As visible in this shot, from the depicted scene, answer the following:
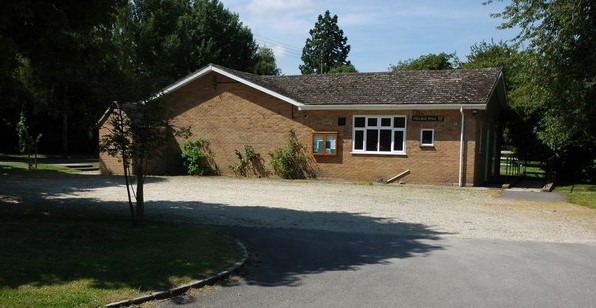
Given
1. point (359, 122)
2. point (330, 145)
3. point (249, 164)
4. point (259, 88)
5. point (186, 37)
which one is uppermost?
point (186, 37)

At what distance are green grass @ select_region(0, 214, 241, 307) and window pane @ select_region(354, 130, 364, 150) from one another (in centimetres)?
1397

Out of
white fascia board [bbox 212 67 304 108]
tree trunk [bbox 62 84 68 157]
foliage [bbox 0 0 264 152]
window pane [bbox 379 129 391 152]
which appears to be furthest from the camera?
tree trunk [bbox 62 84 68 157]

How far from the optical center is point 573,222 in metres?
12.8

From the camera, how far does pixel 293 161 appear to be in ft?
80.5

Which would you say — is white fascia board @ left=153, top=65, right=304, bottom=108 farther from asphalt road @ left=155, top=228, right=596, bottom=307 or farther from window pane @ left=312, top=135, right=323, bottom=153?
asphalt road @ left=155, top=228, right=596, bottom=307

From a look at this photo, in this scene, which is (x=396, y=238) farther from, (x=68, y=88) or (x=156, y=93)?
(x=68, y=88)

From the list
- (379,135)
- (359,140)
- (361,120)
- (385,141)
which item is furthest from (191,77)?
(385,141)

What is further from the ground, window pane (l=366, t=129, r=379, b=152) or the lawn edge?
window pane (l=366, t=129, r=379, b=152)

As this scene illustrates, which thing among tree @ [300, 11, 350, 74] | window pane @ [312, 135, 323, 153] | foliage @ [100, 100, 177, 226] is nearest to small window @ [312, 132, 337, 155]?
window pane @ [312, 135, 323, 153]

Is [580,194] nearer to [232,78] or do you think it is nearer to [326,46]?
[232,78]

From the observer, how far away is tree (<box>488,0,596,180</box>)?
18.5 metres

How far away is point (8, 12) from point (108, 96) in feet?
7.09

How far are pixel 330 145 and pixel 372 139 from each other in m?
1.88

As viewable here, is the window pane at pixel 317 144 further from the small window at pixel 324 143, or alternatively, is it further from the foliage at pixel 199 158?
the foliage at pixel 199 158
